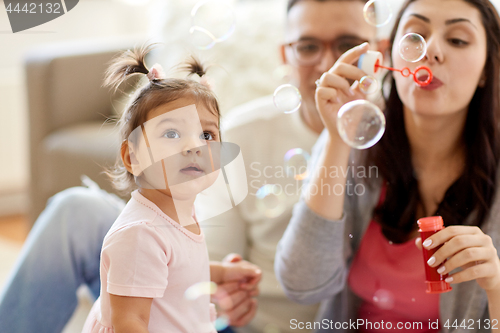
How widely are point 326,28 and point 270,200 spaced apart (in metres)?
0.34

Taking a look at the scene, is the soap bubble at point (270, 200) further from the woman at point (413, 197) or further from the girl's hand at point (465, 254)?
the girl's hand at point (465, 254)

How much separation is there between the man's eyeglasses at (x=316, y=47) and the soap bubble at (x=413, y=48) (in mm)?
267

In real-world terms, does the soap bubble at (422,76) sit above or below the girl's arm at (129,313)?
above

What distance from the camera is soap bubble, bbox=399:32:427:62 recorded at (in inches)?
23.6

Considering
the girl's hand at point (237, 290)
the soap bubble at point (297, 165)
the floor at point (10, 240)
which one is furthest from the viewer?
the floor at point (10, 240)

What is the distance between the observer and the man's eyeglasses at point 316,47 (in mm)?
876

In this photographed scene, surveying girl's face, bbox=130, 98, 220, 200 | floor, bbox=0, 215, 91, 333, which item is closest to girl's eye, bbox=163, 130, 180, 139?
girl's face, bbox=130, 98, 220, 200

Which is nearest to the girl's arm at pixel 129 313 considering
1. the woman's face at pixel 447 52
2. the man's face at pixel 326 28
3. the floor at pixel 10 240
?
the woman's face at pixel 447 52

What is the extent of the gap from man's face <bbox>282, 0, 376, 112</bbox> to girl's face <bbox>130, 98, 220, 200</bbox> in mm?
458

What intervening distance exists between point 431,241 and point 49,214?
0.61 meters

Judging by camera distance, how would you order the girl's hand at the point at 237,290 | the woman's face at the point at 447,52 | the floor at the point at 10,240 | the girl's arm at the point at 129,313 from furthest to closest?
1. the floor at the point at 10,240
2. the girl's hand at the point at 237,290
3. the woman's face at the point at 447,52
4. the girl's arm at the point at 129,313

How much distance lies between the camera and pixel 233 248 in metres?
0.82

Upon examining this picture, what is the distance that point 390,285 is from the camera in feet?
2.52

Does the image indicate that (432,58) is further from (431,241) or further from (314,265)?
(314,265)
